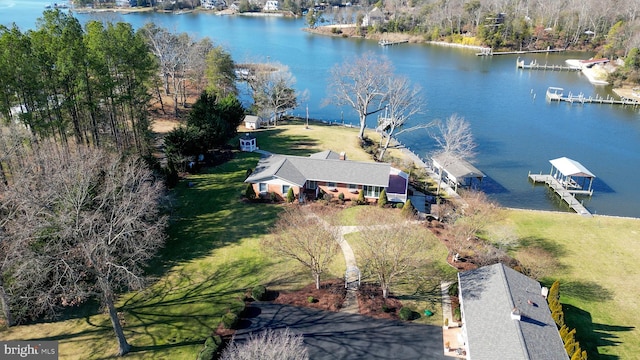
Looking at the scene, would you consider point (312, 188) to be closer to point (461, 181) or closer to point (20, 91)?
point (461, 181)

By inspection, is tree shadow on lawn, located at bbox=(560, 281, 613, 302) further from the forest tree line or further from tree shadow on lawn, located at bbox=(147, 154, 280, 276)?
the forest tree line

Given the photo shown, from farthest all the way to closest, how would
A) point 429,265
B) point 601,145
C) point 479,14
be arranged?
point 479,14 < point 601,145 < point 429,265

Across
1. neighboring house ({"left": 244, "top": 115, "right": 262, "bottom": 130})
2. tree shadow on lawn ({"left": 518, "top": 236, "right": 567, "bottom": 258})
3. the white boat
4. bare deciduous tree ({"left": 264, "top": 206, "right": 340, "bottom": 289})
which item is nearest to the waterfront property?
tree shadow on lawn ({"left": 518, "top": 236, "right": 567, "bottom": 258})

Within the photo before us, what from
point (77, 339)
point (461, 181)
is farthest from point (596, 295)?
point (77, 339)

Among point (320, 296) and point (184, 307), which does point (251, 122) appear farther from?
point (320, 296)

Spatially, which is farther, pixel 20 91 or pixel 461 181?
pixel 461 181
